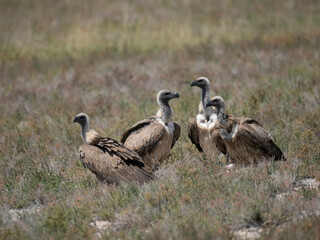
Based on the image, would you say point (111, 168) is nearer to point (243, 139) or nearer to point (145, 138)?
point (145, 138)

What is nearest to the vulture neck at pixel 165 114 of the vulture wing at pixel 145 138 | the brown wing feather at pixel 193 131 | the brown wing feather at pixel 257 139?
the vulture wing at pixel 145 138

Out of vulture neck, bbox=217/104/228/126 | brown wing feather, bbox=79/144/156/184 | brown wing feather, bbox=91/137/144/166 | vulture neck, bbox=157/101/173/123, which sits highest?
vulture neck, bbox=217/104/228/126

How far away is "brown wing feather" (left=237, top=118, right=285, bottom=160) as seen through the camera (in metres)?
7.78

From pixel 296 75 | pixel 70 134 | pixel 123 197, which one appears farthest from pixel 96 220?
pixel 296 75

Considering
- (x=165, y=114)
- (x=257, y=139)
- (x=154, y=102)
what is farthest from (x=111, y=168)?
(x=154, y=102)

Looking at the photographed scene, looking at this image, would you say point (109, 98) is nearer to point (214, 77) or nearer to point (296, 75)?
point (214, 77)

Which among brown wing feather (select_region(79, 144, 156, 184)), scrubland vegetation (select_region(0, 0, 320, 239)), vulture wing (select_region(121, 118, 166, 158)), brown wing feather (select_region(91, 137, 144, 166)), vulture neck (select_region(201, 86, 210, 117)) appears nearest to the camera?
scrubland vegetation (select_region(0, 0, 320, 239))

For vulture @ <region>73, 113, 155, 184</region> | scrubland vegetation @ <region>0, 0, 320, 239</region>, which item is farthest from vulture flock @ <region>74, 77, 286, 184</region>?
scrubland vegetation @ <region>0, 0, 320, 239</region>

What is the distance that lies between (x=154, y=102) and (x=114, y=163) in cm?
550

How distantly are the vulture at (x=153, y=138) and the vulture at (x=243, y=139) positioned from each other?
762mm

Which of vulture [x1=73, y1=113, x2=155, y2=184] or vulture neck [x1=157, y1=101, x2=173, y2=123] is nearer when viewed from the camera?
vulture [x1=73, y1=113, x2=155, y2=184]

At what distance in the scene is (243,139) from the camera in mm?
7848

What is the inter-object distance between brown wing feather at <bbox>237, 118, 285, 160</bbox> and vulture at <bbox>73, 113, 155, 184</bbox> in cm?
162

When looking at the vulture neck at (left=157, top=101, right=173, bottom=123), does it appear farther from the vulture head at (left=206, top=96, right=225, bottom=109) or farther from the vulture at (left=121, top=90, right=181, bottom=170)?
the vulture head at (left=206, top=96, right=225, bottom=109)
